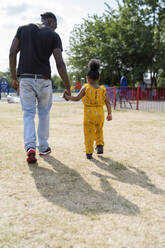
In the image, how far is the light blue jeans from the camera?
357cm

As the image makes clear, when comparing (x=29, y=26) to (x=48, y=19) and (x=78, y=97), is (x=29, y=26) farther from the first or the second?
(x=78, y=97)

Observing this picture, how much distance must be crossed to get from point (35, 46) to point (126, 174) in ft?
6.63

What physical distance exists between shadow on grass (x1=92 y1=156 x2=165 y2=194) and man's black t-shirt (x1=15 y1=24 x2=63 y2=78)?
57.5 inches

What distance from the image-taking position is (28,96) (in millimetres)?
3646

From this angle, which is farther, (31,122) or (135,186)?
(31,122)

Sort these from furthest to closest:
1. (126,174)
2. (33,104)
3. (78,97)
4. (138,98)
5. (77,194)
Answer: (138,98) → (78,97) → (33,104) → (126,174) → (77,194)

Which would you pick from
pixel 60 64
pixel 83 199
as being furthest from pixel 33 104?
pixel 83 199

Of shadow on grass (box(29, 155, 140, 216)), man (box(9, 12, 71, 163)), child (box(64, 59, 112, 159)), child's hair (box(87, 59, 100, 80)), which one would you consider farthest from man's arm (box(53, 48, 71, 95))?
shadow on grass (box(29, 155, 140, 216))

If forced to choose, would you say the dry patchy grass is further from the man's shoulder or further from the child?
the man's shoulder

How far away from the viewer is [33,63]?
3617 millimetres

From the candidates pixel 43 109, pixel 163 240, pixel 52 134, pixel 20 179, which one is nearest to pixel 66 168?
pixel 20 179

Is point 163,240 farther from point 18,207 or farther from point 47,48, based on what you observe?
point 47,48

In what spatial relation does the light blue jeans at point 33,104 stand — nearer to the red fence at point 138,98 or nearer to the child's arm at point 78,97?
the child's arm at point 78,97

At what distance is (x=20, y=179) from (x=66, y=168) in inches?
25.9
